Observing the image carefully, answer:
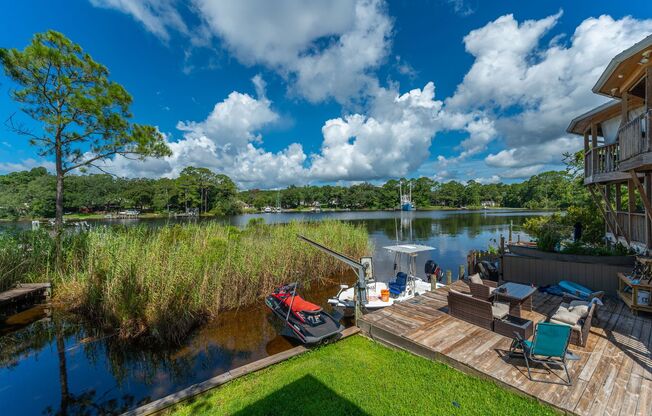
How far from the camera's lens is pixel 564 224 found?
14375 mm

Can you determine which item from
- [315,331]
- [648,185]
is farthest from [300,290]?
[648,185]

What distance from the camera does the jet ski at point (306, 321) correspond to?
5.74 metres

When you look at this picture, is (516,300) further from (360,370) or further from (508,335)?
(360,370)

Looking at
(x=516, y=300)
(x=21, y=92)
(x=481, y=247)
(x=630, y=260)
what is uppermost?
(x=21, y=92)

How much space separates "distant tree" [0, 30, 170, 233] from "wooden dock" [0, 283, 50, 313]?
2.51 metres

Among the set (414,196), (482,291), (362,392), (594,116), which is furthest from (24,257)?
(414,196)

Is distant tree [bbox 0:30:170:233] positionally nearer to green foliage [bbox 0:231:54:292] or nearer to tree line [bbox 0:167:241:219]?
green foliage [bbox 0:231:54:292]

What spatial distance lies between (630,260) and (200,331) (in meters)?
11.4

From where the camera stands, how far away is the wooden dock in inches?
306

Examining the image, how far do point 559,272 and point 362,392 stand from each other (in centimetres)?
708

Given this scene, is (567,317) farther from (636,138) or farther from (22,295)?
(22,295)

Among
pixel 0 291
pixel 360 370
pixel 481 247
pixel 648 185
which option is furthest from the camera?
pixel 481 247

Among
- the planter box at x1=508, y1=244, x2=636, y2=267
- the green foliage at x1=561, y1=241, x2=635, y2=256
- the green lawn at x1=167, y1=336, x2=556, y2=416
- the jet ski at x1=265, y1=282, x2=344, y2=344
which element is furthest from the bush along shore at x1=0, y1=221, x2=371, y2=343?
the green foliage at x1=561, y1=241, x2=635, y2=256

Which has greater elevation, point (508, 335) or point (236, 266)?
point (236, 266)
